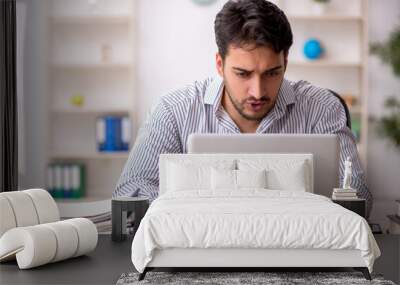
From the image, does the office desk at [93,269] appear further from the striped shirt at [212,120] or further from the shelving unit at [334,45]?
the shelving unit at [334,45]

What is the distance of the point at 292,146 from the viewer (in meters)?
4.09

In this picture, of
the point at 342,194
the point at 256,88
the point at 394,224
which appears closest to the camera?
the point at 342,194

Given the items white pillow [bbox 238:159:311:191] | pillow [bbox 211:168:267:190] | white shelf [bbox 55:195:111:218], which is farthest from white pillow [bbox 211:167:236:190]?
white shelf [bbox 55:195:111:218]

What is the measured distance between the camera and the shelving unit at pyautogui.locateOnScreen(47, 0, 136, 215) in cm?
664

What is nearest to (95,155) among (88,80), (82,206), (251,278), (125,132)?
(125,132)

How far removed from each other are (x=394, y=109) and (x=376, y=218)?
99 cm

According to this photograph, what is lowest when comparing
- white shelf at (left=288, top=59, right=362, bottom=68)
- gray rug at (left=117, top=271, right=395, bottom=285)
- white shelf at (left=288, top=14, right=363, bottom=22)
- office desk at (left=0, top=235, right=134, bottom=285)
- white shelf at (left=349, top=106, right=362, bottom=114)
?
office desk at (left=0, top=235, right=134, bottom=285)

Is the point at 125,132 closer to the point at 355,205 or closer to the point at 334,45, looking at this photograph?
the point at 334,45

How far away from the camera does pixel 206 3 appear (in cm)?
666

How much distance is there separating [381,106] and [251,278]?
3678mm

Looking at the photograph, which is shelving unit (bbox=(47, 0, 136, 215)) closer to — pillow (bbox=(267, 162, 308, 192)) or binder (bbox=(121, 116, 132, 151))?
binder (bbox=(121, 116, 132, 151))

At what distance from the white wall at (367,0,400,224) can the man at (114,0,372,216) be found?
1.88 meters

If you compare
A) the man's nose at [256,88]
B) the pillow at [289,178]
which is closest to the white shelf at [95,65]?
the man's nose at [256,88]

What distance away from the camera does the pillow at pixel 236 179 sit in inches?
161
